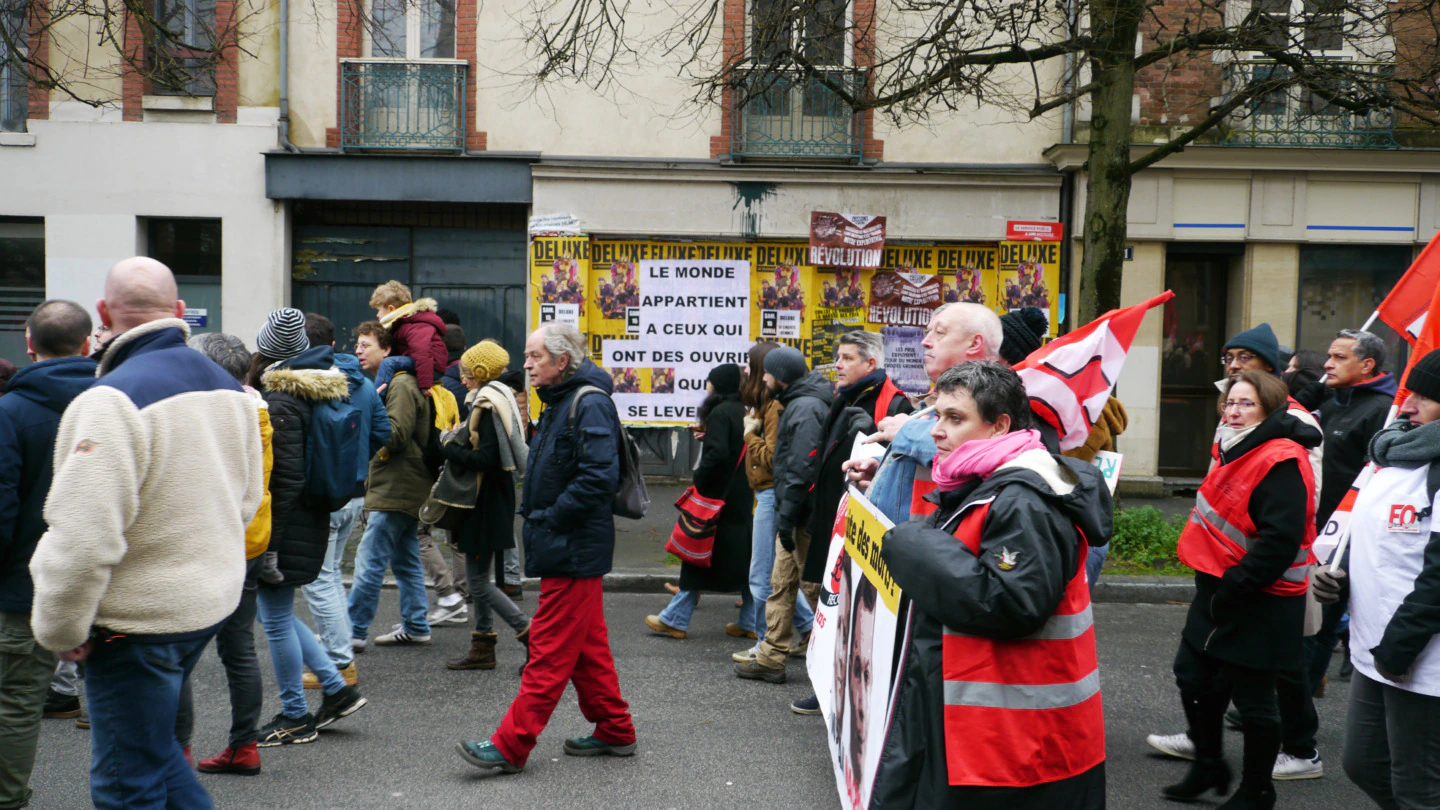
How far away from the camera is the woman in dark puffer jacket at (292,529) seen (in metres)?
4.83

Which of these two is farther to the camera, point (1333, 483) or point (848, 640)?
point (1333, 483)

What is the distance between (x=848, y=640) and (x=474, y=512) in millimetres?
2768

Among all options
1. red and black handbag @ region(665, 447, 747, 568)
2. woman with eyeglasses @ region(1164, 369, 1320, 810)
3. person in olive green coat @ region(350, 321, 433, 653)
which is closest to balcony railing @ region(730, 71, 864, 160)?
red and black handbag @ region(665, 447, 747, 568)

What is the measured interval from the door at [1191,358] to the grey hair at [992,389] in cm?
1143

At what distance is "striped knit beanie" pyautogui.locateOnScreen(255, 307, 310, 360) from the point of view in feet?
16.4

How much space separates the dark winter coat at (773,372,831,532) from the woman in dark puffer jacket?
2.27m

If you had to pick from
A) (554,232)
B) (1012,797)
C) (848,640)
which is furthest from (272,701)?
(554,232)

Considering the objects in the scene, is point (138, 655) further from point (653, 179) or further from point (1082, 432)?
point (653, 179)

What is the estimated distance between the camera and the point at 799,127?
13273mm

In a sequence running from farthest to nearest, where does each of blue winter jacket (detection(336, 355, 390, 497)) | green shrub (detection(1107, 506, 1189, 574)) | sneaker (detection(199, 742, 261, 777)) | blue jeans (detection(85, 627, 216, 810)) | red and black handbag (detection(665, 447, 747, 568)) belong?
green shrub (detection(1107, 506, 1189, 574)), red and black handbag (detection(665, 447, 747, 568)), blue winter jacket (detection(336, 355, 390, 497)), sneaker (detection(199, 742, 261, 777)), blue jeans (detection(85, 627, 216, 810))

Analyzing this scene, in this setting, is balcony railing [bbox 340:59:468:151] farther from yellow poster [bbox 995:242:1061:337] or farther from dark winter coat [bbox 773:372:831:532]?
dark winter coat [bbox 773:372:831:532]

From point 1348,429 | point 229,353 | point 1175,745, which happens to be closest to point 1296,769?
point 1175,745

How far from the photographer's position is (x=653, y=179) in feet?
43.0

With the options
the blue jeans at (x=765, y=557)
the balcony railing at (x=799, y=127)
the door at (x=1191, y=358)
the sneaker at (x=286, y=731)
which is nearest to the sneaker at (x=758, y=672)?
the blue jeans at (x=765, y=557)
